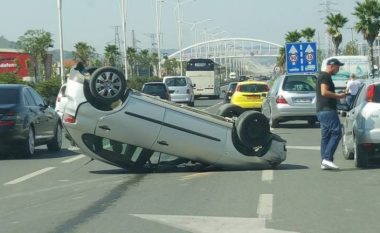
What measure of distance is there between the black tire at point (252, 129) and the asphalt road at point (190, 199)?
544 millimetres

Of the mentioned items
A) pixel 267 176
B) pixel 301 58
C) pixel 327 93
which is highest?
pixel 301 58

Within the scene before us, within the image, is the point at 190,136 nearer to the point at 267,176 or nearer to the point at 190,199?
the point at 267,176

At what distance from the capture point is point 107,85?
40.1ft

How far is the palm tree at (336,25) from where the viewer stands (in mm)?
66312

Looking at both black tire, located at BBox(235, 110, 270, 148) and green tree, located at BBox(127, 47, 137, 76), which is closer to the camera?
black tire, located at BBox(235, 110, 270, 148)

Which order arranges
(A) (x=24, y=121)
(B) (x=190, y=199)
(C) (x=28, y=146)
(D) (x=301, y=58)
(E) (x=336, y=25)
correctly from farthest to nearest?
(E) (x=336, y=25) < (D) (x=301, y=58) < (C) (x=28, y=146) < (A) (x=24, y=121) < (B) (x=190, y=199)

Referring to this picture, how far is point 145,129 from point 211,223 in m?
4.18

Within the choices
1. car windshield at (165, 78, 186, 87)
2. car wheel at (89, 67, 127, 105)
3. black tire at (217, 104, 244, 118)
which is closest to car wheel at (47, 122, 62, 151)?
black tire at (217, 104, 244, 118)

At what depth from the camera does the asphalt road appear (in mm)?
8211

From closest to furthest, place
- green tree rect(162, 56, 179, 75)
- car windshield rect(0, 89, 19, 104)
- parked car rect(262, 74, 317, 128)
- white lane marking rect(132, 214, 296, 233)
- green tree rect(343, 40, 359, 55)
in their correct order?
white lane marking rect(132, 214, 296, 233) → car windshield rect(0, 89, 19, 104) → parked car rect(262, 74, 317, 128) → green tree rect(343, 40, 359, 55) → green tree rect(162, 56, 179, 75)

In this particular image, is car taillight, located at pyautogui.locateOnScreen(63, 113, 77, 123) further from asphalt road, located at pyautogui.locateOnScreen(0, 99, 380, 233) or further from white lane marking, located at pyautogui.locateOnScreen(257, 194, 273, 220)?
white lane marking, located at pyautogui.locateOnScreen(257, 194, 273, 220)

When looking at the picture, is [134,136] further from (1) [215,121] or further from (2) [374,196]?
(2) [374,196]

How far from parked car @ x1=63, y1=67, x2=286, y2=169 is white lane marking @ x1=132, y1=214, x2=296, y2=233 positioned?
3.51 meters

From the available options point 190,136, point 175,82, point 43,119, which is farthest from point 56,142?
point 175,82
